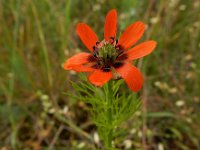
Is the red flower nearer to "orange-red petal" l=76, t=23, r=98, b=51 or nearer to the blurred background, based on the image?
"orange-red petal" l=76, t=23, r=98, b=51

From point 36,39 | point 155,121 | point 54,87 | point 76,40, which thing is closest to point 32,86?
point 54,87

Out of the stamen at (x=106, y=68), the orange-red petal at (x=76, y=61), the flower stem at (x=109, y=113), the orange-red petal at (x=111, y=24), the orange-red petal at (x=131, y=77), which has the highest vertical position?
the orange-red petal at (x=111, y=24)

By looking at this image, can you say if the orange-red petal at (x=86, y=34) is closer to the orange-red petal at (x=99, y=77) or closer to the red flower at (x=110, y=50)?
the red flower at (x=110, y=50)

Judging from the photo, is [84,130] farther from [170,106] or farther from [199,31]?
[199,31]

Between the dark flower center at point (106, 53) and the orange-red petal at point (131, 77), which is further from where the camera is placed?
the dark flower center at point (106, 53)

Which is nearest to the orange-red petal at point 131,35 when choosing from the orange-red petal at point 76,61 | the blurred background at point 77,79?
the orange-red petal at point 76,61

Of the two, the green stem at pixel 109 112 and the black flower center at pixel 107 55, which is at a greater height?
the black flower center at pixel 107 55

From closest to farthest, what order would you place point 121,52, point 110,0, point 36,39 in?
point 121,52, point 36,39, point 110,0

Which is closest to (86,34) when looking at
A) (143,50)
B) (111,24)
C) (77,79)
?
(111,24)
